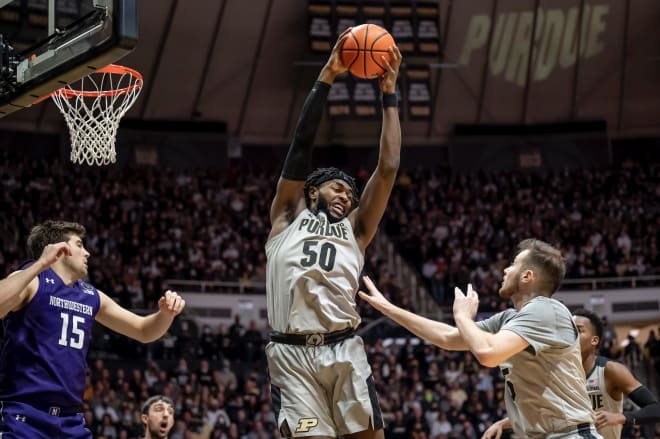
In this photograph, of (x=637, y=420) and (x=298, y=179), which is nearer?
(x=298, y=179)

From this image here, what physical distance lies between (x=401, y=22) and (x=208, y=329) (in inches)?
404

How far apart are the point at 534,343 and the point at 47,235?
287 centimetres

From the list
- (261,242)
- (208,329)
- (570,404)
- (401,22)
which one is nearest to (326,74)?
(570,404)

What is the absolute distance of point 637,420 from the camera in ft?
21.7

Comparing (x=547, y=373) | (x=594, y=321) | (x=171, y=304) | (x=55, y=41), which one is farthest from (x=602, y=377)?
(x=55, y=41)

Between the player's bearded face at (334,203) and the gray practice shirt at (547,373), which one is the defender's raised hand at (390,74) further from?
the gray practice shirt at (547,373)

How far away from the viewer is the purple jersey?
5215 millimetres

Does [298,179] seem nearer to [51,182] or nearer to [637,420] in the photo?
[637,420]

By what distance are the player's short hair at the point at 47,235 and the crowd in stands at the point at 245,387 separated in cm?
895

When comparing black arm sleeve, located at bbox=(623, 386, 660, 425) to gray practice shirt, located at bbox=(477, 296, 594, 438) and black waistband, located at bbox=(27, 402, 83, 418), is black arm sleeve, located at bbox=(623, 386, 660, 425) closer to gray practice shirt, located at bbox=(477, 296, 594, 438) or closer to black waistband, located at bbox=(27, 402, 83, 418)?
gray practice shirt, located at bbox=(477, 296, 594, 438)

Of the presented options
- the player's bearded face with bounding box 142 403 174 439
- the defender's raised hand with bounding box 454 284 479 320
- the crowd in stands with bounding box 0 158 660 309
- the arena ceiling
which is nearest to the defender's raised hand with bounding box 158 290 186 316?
the defender's raised hand with bounding box 454 284 479 320

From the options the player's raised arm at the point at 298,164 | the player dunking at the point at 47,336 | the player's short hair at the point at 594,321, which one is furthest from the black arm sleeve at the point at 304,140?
the player's short hair at the point at 594,321

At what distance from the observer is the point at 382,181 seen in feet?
17.8

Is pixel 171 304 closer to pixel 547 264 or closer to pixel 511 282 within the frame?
pixel 511 282
